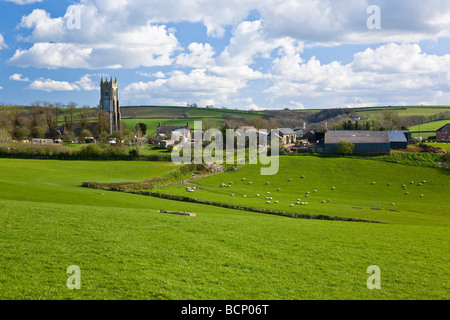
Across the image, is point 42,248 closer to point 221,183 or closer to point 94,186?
point 94,186

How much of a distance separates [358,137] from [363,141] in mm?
1730

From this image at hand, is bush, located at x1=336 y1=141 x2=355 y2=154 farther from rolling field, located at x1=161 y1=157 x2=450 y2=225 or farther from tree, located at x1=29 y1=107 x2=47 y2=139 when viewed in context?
tree, located at x1=29 y1=107 x2=47 y2=139

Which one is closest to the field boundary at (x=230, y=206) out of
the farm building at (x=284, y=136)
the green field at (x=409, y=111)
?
the farm building at (x=284, y=136)

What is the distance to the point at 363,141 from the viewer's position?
242 feet

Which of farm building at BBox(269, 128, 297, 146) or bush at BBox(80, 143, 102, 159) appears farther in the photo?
farm building at BBox(269, 128, 297, 146)

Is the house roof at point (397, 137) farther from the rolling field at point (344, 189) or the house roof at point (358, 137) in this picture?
the rolling field at point (344, 189)

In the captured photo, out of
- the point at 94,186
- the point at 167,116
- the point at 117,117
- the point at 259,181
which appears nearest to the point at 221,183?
the point at 259,181

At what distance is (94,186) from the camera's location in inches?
1809

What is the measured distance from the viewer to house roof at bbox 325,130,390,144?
73975 mm

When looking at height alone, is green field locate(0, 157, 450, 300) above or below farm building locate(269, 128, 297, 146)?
below

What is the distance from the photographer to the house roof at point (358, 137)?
73975 mm

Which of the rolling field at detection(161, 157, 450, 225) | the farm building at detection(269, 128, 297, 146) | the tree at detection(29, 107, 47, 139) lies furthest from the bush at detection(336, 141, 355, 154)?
the tree at detection(29, 107, 47, 139)

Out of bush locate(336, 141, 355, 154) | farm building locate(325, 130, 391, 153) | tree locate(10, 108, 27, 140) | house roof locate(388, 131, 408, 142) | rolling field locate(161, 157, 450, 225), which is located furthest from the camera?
tree locate(10, 108, 27, 140)

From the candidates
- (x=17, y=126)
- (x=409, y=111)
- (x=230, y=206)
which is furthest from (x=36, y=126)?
(x=409, y=111)
